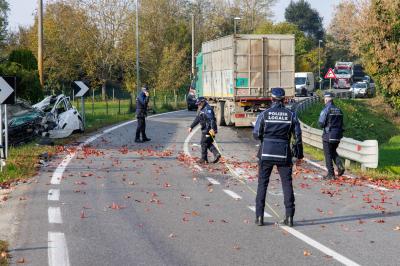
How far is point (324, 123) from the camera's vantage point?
45.2 ft

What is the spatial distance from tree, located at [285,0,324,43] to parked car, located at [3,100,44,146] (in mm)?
95670

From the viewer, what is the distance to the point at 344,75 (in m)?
77.7

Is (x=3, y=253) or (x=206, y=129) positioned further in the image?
(x=206, y=129)

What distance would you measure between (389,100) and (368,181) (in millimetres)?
27712

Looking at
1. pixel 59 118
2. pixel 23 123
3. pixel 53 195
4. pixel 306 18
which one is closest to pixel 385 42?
pixel 59 118

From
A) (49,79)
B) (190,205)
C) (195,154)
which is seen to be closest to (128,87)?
(49,79)

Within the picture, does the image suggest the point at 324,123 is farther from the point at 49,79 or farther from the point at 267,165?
the point at 49,79

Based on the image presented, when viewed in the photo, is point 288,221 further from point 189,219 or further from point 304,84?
point 304,84

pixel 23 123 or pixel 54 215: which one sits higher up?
pixel 23 123

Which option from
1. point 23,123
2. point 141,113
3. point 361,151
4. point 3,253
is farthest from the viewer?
point 141,113

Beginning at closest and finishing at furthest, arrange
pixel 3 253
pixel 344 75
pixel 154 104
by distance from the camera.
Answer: pixel 3 253
pixel 154 104
pixel 344 75

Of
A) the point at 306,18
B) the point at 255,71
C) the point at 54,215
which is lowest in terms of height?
the point at 54,215

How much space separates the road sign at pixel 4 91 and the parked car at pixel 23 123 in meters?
3.08

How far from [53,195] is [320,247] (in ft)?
16.9
